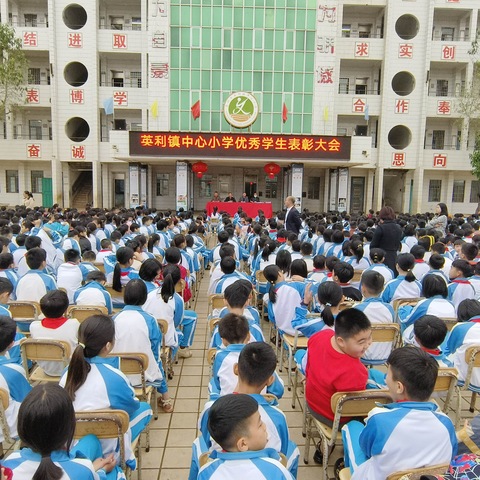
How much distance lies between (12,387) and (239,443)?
6.12ft

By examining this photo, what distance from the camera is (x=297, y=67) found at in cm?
2225

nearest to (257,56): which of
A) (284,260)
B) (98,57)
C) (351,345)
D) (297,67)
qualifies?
(297,67)

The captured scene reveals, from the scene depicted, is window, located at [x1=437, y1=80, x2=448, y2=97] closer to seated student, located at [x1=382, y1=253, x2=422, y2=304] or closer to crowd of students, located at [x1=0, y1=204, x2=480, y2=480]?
crowd of students, located at [x1=0, y1=204, x2=480, y2=480]

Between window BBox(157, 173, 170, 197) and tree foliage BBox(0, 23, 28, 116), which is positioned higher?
tree foliage BBox(0, 23, 28, 116)

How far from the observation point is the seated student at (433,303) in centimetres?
404

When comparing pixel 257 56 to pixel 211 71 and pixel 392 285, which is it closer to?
pixel 211 71

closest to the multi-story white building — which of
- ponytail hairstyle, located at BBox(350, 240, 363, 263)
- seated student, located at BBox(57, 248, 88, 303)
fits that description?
ponytail hairstyle, located at BBox(350, 240, 363, 263)

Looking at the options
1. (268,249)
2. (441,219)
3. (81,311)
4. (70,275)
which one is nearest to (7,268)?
(70,275)

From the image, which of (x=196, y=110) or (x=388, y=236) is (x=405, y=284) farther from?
(x=196, y=110)

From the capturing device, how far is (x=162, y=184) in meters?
25.1

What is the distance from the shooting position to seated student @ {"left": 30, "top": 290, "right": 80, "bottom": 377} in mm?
3449

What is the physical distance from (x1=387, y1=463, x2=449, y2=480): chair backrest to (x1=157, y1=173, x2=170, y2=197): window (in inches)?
954

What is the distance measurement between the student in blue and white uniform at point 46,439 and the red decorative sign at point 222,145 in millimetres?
17840

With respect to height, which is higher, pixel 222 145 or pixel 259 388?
pixel 222 145
